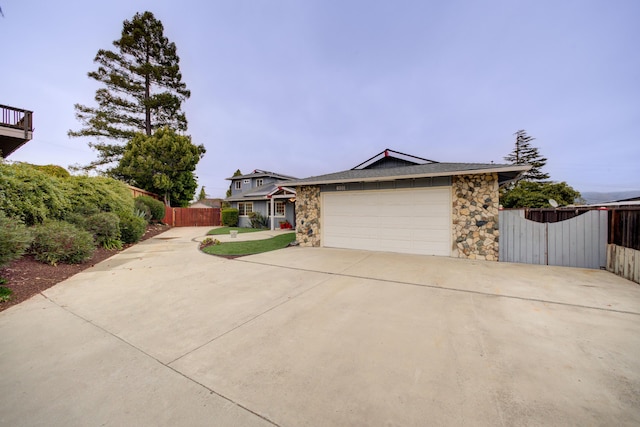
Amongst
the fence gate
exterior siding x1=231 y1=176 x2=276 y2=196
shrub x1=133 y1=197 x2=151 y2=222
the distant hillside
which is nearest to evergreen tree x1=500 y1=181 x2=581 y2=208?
the distant hillside

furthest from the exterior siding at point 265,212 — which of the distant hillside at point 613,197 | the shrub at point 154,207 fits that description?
the distant hillside at point 613,197

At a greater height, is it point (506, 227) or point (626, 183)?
point (626, 183)

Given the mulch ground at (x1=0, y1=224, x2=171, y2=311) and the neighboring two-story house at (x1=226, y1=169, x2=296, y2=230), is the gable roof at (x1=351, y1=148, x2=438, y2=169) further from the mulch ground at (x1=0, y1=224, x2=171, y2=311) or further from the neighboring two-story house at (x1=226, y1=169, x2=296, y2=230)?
the mulch ground at (x1=0, y1=224, x2=171, y2=311)

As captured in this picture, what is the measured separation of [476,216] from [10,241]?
10295 mm

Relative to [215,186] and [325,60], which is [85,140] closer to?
[325,60]

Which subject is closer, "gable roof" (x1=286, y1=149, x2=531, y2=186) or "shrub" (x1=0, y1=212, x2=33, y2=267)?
"shrub" (x1=0, y1=212, x2=33, y2=267)

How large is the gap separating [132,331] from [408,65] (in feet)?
49.5

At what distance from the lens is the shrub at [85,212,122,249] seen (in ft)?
26.3

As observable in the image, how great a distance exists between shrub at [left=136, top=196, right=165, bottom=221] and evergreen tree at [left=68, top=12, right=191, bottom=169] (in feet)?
25.6

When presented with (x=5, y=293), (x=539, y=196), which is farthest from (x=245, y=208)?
(x=539, y=196)

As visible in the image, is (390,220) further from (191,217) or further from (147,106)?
(147,106)

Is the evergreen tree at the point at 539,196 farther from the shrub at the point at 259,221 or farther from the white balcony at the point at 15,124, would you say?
the white balcony at the point at 15,124

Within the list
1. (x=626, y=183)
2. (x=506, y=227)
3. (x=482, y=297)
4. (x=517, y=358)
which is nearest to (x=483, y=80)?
(x=506, y=227)

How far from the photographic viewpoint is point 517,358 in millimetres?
2346
